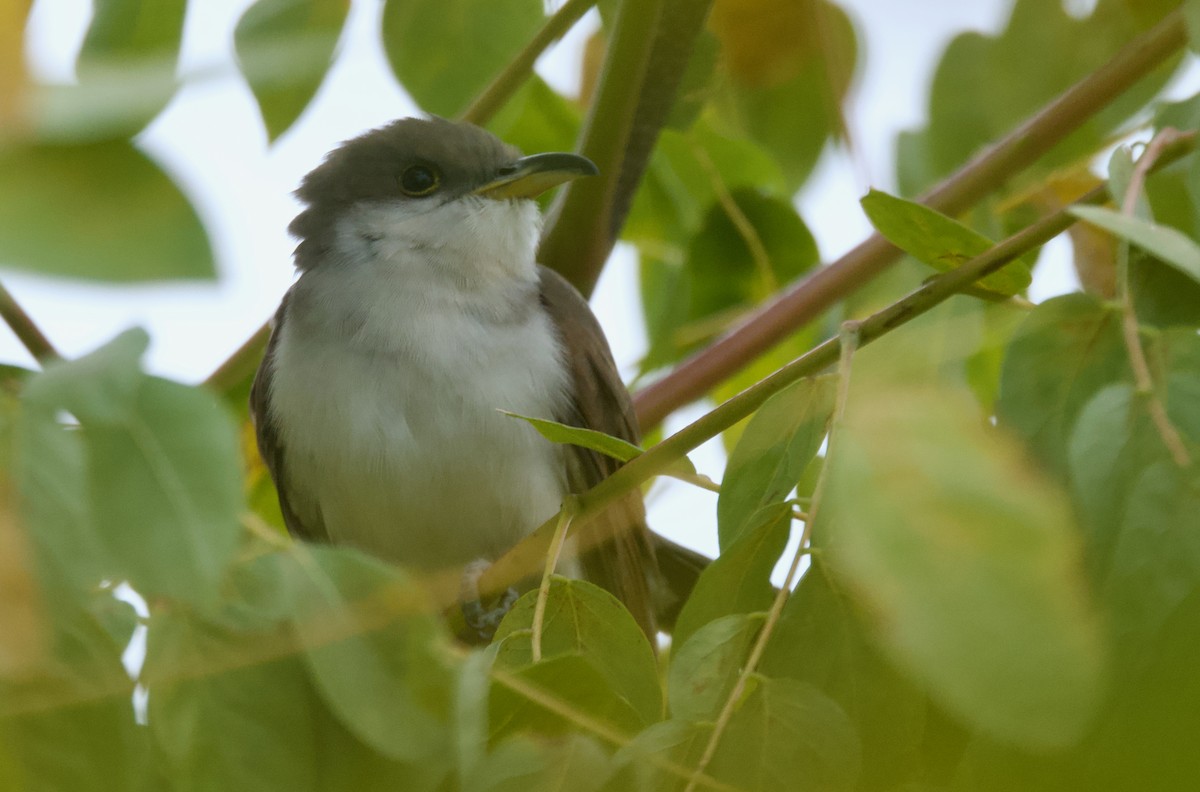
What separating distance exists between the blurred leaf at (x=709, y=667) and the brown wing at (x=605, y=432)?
4.97 feet

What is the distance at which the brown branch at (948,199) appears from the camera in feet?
9.70

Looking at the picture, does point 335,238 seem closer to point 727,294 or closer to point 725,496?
point 727,294

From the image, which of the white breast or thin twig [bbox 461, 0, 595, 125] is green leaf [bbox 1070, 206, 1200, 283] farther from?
the white breast

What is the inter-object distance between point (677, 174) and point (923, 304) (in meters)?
2.03

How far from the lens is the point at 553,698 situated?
63.7 inches

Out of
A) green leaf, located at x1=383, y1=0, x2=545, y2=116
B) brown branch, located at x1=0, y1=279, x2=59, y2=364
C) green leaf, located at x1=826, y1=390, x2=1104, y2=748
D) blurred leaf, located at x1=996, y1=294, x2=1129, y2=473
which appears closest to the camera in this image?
green leaf, located at x1=826, y1=390, x2=1104, y2=748

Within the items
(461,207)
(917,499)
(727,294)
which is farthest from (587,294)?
(917,499)

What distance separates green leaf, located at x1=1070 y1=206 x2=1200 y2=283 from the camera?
140cm

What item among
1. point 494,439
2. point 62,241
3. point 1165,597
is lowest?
point 494,439

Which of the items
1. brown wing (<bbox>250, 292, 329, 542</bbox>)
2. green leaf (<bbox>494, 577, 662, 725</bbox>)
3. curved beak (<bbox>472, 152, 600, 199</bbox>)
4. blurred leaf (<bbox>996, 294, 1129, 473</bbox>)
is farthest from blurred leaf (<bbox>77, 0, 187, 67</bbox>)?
brown wing (<bbox>250, 292, 329, 542</bbox>)

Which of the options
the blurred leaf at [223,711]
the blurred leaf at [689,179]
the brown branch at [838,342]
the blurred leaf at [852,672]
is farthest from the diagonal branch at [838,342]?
the blurred leaf at [689,179]

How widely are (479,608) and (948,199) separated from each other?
141cm

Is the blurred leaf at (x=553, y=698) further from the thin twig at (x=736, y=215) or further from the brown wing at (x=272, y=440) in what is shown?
the brown wing at (x=272, y=440)

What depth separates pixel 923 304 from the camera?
5.49 ft
